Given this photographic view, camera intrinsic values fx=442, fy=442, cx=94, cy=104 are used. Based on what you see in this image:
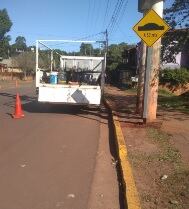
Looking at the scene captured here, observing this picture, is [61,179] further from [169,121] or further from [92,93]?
[92,93]

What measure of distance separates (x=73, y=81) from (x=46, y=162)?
10689 millimetres

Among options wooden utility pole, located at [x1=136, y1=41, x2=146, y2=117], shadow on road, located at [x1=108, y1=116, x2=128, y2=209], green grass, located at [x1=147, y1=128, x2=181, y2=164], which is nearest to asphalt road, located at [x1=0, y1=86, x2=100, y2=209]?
shadow on road, located at [x1=108, y1=116, x2=128, y2=209]

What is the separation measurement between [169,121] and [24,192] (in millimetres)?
8739

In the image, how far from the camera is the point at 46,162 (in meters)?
8.38

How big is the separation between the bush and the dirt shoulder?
22.6 m

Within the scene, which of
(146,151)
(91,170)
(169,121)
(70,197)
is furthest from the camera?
(169,121)

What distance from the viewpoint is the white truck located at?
1680cm

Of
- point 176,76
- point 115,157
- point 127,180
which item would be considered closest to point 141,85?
point 115,157

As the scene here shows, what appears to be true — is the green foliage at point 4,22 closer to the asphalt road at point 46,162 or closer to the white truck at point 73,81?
the white truck at point 73,81

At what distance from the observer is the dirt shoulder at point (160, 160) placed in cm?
612

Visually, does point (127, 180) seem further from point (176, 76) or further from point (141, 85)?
point (176, 76)

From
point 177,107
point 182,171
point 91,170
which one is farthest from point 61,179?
point 177,107

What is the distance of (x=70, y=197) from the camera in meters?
6.28

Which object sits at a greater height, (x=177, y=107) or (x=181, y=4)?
(x=181, y=4)
